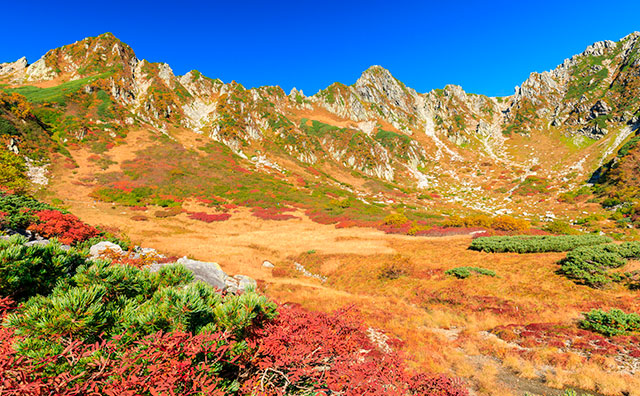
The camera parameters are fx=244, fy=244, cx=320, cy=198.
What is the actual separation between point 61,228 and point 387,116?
126366 millimetres

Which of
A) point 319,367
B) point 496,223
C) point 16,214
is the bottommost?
point 16,214

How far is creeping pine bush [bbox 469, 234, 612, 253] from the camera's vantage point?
52.9 ft

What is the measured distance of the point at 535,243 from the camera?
55.2 feet

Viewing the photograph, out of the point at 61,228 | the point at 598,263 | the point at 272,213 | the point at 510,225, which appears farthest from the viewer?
the point at 272,213

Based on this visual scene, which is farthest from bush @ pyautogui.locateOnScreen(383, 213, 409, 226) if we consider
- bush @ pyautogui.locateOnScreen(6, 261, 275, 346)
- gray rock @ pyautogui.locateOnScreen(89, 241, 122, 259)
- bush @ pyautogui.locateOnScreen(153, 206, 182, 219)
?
→ bush @ pyautogui.locateOnScreen(6, 261, 275, 346)

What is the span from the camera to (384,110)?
407 ft

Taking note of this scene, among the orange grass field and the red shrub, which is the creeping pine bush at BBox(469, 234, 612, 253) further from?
the red shrub

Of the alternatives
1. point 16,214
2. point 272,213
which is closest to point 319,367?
point 16,214

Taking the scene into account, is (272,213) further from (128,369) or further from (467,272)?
(128,369)

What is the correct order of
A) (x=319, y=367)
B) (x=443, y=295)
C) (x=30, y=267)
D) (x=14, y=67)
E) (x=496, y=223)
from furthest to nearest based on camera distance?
(x=14, y=67)
(x=496, y=223)
(x=443, y=295)
(x=319, y=367)
(x=30, y=267)

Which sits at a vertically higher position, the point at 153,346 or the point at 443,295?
the point at 153,346

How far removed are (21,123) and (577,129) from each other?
156 metres

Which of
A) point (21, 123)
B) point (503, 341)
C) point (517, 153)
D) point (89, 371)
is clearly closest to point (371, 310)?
point (503, 341)

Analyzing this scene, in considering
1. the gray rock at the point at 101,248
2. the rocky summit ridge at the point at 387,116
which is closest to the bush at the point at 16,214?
the gray rock at the point at 101,248
